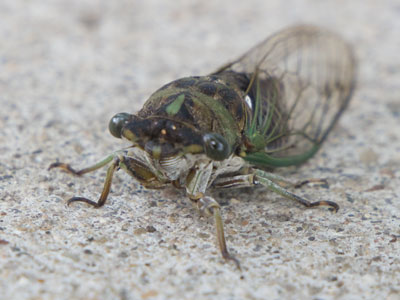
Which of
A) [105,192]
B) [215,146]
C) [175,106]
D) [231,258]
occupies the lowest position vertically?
[231,258]

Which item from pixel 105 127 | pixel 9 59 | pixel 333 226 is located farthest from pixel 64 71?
pixel 333 226

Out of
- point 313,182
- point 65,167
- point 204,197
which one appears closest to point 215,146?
point 204,197

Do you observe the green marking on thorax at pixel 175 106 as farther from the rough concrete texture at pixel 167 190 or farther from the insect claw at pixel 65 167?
the insect claw at pixel 65 167

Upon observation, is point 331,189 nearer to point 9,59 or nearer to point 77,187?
point 77,187

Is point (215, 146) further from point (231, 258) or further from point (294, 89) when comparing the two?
point (294, 89)

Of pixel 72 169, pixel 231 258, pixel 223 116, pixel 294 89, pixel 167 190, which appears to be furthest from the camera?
pixel 294 89

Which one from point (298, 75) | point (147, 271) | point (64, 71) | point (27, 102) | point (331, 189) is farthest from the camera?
point (64, 71)

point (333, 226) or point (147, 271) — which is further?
point (333, 226)
